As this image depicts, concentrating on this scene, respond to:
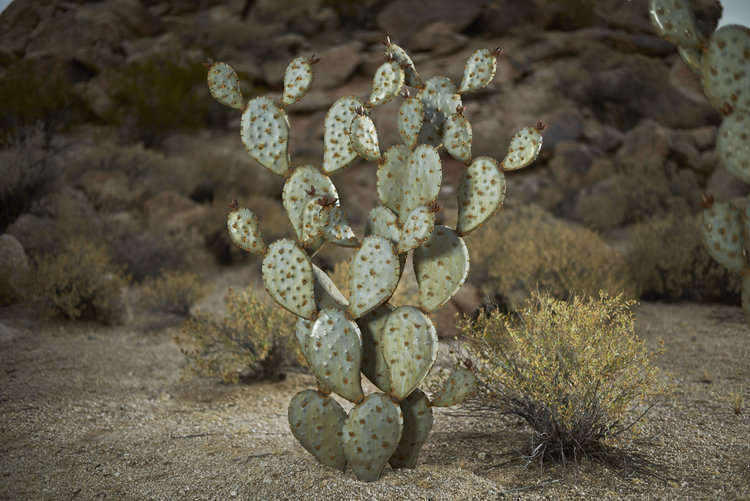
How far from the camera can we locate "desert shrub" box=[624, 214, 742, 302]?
7.02m

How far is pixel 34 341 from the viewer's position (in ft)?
19.0

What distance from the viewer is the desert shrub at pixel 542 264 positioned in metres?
6.45

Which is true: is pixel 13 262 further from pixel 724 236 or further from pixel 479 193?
pixel 724 236

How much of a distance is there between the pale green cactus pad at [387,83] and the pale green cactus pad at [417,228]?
0.76 metres

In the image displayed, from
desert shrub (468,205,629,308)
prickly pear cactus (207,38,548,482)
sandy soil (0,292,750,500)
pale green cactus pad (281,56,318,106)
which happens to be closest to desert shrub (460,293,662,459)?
sandy soil (0,292,750,500)

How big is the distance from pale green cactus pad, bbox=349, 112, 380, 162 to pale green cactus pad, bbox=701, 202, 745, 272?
160 centimetres

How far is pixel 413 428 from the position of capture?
3.10m

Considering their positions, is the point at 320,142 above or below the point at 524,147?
below

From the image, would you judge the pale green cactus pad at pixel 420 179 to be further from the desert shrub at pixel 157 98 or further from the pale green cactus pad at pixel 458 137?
the desert shrub at pixel 157 98

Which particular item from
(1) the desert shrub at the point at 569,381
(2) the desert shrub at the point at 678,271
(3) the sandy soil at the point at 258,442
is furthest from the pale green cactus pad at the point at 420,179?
(2) the desert shrub at the point at 678,271

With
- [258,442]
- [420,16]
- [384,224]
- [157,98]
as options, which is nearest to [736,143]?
[384,224]

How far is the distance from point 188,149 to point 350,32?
883 centimetres

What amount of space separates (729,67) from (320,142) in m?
13.1

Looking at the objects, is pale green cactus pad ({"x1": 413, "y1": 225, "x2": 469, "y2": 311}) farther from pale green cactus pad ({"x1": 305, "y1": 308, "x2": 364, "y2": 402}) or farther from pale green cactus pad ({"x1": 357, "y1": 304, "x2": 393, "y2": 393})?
pale green cactus pad ({"x1": 305, "y1": 308, "x2": 364, "y2": 402})
